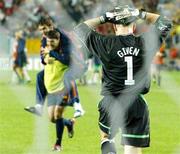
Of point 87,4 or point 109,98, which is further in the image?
point 87,4

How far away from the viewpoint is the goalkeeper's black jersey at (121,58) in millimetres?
5840

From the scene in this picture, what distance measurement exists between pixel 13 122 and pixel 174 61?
12.7 metres

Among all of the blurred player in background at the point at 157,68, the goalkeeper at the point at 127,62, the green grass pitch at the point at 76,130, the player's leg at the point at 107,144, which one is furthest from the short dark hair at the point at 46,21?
the blurred player in background at the point at 157,68

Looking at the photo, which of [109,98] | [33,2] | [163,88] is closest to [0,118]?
[33,2]

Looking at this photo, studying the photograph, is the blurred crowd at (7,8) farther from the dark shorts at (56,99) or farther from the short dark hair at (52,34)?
the short dark hair at (52,34)

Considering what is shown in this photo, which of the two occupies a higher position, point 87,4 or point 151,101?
point 87,4

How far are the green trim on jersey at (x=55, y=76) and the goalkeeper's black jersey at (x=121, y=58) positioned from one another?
3.02 m

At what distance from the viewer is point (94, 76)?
1958 centimetres

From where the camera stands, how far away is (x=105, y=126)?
635cm

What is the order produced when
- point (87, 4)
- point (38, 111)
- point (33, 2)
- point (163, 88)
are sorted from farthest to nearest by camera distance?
point (163, 88) < point (87, 4) < point (33, 2) < point (38, 111)

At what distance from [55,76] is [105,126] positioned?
2797mm

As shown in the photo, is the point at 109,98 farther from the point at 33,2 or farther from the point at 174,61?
the point at 174,61

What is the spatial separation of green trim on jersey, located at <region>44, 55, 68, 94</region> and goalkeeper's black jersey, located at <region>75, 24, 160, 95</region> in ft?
9.91

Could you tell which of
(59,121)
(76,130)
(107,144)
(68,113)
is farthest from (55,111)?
(68,113)
